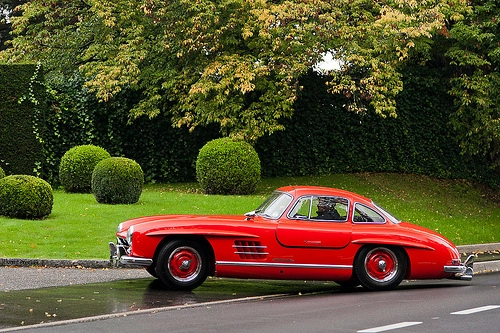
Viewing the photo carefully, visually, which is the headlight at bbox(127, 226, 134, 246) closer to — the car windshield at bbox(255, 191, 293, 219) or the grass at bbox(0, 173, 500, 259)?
the car windshield at bbox(255, 191, 293, 219)

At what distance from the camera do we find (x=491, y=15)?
95.3ft

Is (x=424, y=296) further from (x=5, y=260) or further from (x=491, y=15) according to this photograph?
(x=491, y=15)

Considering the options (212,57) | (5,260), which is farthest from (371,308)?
(212,57)

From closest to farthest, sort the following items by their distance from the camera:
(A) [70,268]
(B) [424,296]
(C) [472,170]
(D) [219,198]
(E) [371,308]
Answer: (E) [371,308], (B) [424,296], (A) [70,268], (D) [219,198], (C) [472,170]

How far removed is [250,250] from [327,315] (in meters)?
2.31

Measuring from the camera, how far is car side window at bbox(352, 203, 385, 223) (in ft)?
42.3

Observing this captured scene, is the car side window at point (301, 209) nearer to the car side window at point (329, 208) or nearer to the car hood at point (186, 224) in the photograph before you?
the car side window at point (329, 208)

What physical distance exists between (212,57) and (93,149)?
17.2ft

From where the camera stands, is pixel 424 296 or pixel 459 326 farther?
pixel 424 296

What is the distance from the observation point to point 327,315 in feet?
33.1

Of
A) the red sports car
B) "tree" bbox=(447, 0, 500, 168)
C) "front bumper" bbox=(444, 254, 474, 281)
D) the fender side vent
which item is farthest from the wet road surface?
"tree" bbox=(447, 0, 500, 168)

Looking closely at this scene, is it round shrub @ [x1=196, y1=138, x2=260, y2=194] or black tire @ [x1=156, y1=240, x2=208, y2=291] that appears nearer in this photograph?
black tire @ [x1=156, y1=240, x2=208, y2=291]

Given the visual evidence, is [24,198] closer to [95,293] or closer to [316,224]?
[95,293]

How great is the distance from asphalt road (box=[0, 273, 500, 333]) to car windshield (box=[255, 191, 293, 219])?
1.33m
